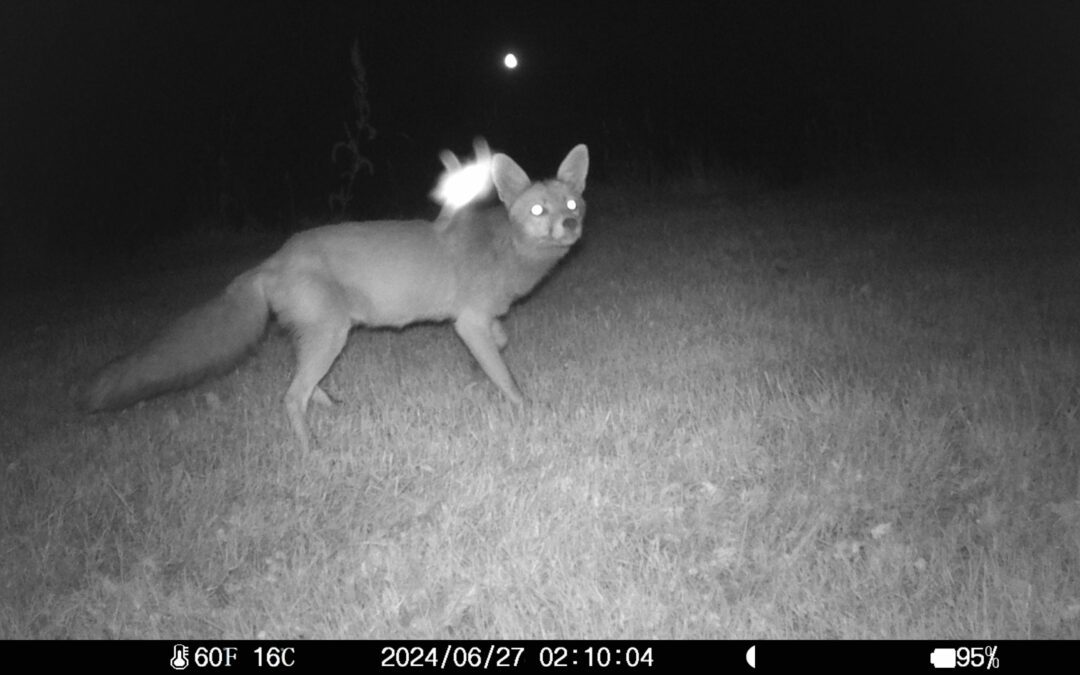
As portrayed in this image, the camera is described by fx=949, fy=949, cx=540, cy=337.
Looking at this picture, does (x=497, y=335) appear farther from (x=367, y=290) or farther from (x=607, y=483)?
(x=607, y=483)

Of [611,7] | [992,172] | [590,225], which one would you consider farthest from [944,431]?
[611,7]

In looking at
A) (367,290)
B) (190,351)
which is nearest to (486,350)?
(367,290)

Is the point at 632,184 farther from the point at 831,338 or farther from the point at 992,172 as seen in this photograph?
the point at 831,338

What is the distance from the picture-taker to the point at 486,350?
667cm

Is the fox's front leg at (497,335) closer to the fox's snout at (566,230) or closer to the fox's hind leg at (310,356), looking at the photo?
the fox's snout at (566,230)

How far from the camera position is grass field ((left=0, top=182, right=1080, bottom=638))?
383 centimetres

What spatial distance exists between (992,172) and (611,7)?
39.4 feet

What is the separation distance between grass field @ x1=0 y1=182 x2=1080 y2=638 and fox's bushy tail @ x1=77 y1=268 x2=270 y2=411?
0.36 metres
